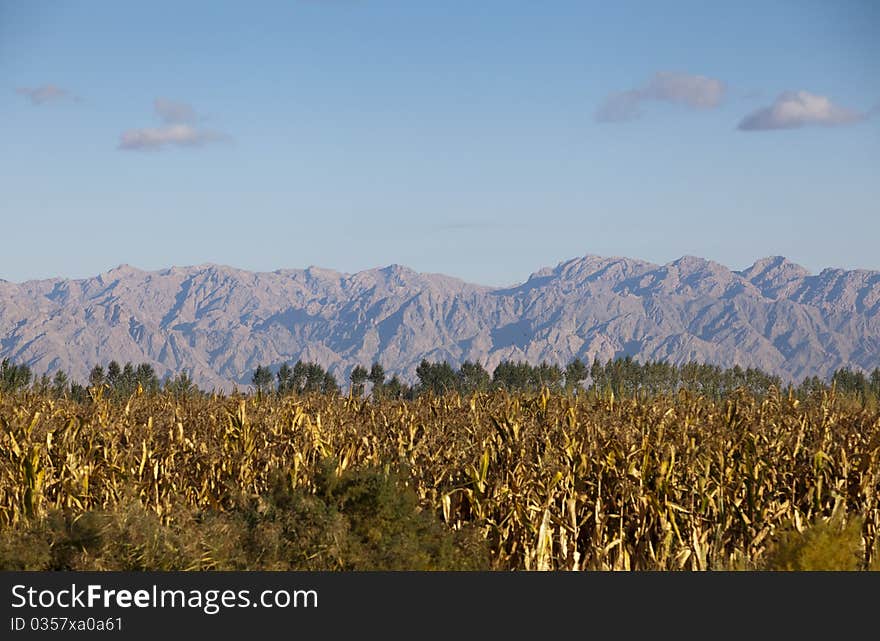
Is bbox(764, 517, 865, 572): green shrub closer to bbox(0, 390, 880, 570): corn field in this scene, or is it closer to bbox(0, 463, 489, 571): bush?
bbox(0, 390, 880, 570): corn field

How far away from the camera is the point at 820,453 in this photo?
18500 mm

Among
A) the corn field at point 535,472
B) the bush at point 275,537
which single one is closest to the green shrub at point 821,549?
the corn field at point 535,472

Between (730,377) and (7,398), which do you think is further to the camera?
(730,377)

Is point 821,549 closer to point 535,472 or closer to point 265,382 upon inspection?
point 535,472

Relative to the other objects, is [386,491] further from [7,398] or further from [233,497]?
[7,398]

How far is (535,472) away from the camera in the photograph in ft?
56.0

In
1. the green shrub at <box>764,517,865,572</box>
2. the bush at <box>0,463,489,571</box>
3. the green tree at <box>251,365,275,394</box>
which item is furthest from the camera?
the green tree at <box>251,365,275,394</box>

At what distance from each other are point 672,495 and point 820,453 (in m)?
2.77

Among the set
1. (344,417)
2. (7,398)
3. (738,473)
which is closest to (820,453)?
(738,473)

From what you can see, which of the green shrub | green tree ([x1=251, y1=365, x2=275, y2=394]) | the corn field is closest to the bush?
the corn field

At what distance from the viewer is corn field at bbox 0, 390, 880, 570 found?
655 inches

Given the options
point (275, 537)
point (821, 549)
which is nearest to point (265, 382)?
point (275, 537)

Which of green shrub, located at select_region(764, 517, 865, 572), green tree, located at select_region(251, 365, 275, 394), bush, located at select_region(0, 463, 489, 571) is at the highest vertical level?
green tree, located at select_region(251, 365, 275, 394)

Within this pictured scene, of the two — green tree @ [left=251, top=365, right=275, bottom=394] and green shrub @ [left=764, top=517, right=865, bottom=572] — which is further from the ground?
green tree @ [left=251, top=365, right=275, bottom=394]
